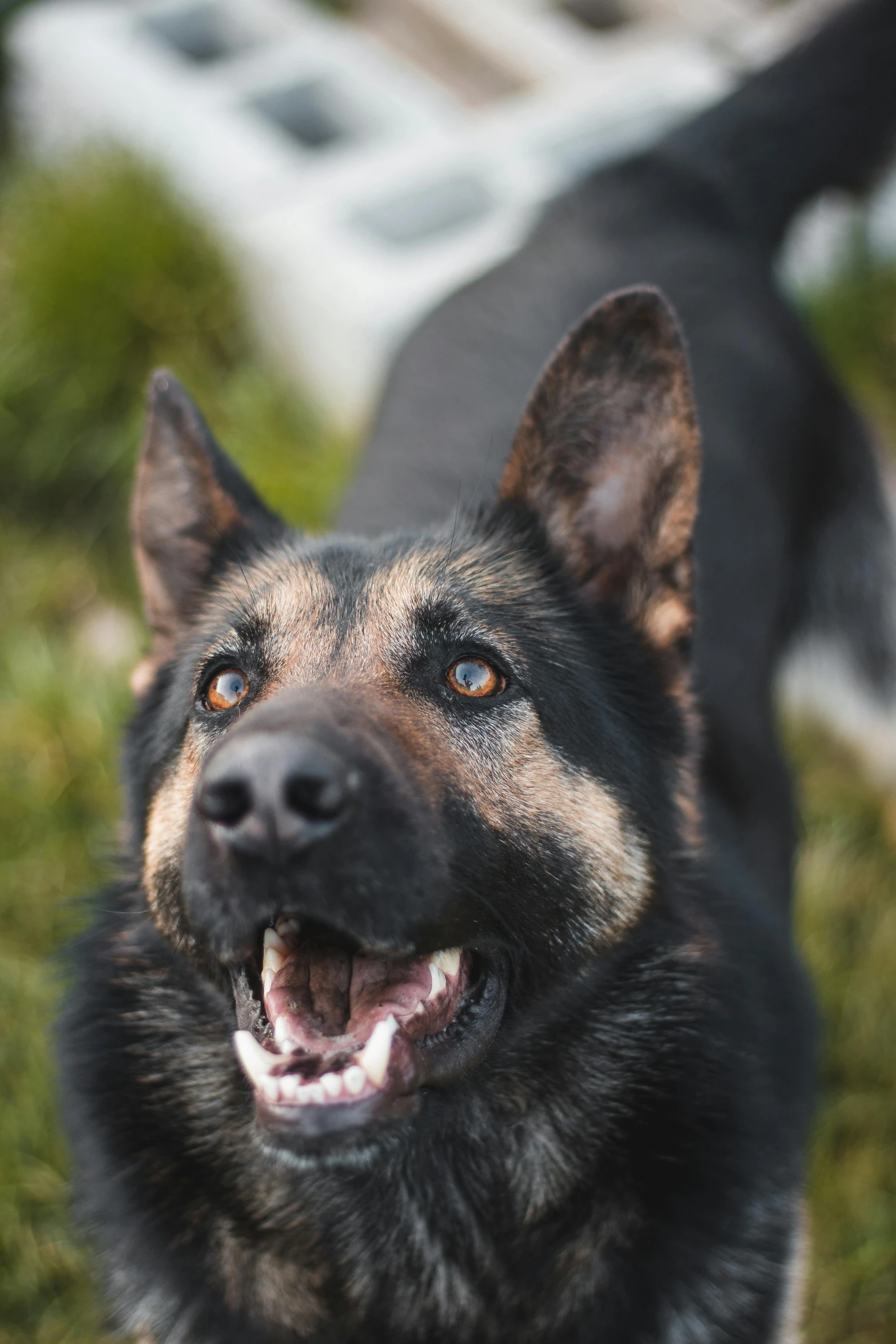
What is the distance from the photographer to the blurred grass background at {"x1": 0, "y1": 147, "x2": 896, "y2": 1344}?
124 inches

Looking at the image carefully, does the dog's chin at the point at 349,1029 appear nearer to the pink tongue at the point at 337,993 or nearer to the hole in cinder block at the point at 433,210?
the pink tongue at the point at 337,993

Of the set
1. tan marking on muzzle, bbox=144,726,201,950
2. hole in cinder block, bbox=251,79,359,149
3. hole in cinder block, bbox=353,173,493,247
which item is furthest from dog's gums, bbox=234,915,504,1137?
hole in cinder block, bbox=251,79,359,149

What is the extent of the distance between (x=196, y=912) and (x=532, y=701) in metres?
0.67

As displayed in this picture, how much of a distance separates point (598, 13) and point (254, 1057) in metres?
6.79

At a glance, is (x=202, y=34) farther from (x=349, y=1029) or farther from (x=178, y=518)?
(x=349, y=1029)

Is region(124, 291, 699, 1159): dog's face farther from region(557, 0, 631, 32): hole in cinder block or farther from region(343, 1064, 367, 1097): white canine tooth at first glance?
region(557, 0, 631, 32): hole in cinder block

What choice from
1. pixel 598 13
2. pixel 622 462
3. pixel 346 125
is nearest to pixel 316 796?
pixel 622 462

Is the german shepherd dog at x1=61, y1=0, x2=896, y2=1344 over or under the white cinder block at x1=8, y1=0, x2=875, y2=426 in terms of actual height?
under

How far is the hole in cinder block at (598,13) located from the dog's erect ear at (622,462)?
5631mm

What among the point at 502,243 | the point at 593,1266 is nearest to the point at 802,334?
the point at 502,243

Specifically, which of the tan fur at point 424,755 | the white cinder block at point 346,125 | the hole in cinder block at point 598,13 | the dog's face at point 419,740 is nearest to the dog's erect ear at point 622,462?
the dog's face at point 419,740

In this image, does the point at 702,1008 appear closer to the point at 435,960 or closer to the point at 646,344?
the point at 435,960

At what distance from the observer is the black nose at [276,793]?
1639 mm

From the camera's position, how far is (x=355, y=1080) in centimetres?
183
